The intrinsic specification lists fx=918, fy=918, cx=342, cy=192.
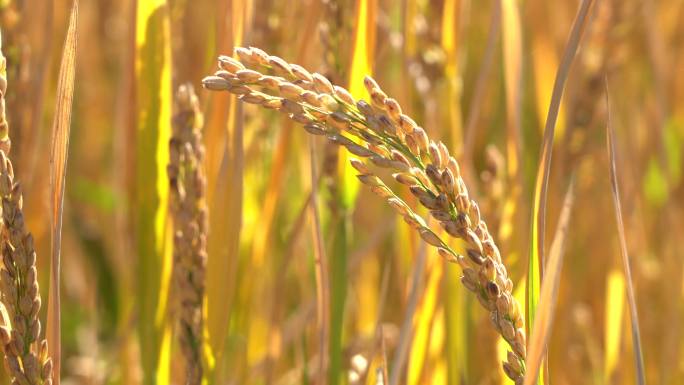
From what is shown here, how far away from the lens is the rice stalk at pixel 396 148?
55 centimetres

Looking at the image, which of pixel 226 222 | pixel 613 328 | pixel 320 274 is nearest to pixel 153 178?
pixel 226 222

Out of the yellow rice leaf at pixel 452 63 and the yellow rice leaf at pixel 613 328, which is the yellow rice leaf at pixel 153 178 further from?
the yellow rice leaf at pixel 613 328

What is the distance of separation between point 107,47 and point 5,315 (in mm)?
1395

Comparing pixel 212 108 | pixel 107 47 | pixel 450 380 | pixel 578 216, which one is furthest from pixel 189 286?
pixel 107 47

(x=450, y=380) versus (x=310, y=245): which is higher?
(x=310, y=245)

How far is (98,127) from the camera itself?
216 cm

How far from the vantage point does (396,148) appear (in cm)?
57

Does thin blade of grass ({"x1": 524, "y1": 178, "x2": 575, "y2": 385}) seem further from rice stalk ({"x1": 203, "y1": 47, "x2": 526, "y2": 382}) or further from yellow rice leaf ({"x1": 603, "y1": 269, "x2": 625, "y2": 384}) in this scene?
yellow rice leaf ({"x1": 603, "y1": 269, "x2": 625, "y2": 384})

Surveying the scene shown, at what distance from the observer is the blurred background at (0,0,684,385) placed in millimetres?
885

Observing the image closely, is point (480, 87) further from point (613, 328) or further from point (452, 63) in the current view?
point (613, 328)

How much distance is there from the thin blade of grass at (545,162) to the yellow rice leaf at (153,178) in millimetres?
380

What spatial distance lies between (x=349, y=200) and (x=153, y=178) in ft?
0.66

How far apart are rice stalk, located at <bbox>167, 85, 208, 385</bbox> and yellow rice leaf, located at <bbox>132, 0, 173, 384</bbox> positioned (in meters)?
0.07

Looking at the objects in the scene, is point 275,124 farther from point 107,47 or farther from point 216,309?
point 107,47
